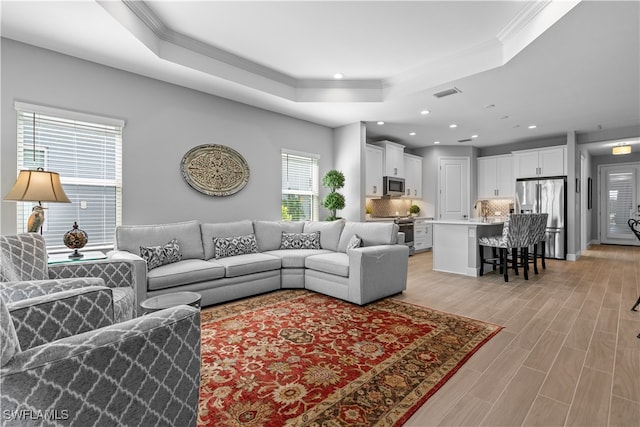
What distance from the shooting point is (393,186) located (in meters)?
7.00

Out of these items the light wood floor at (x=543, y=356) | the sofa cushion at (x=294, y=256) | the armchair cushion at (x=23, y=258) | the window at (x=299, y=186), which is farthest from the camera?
→ the window at (x=299, y=186)

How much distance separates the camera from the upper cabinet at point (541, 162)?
6648mm

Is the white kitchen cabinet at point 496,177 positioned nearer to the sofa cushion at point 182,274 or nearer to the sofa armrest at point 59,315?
the sofa cushion at point 182,274

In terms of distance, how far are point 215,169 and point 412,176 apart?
5.23 meters

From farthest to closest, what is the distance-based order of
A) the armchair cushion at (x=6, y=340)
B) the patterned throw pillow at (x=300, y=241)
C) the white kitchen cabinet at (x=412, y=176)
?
the white kitchen cabinet at (x=412, y=176) → the patterned throw pillow at (x=300, y=241) → the armchair cushion at (x=6, y=340)

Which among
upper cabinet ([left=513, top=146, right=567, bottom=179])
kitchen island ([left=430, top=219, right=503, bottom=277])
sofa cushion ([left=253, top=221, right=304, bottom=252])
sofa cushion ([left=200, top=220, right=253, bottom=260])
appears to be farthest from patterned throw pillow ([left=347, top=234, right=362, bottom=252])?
upper cabinet ([left=513, top=146, right=567, bottom=179])

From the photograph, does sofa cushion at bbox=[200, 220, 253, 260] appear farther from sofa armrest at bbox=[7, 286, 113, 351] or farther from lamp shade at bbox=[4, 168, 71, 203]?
sofa armrest at bbox=[7, 286, 113, 351]

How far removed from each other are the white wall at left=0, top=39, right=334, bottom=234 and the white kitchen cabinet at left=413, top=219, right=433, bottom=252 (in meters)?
3.74

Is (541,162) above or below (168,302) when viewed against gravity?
above

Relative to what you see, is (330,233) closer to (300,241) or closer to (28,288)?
(300,241)

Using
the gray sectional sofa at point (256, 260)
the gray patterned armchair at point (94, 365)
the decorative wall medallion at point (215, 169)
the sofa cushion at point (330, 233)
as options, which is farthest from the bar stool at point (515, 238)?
the gray patterned armchair at point (94, 365)

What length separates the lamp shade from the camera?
250cm

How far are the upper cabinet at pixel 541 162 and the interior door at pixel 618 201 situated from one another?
384cm
